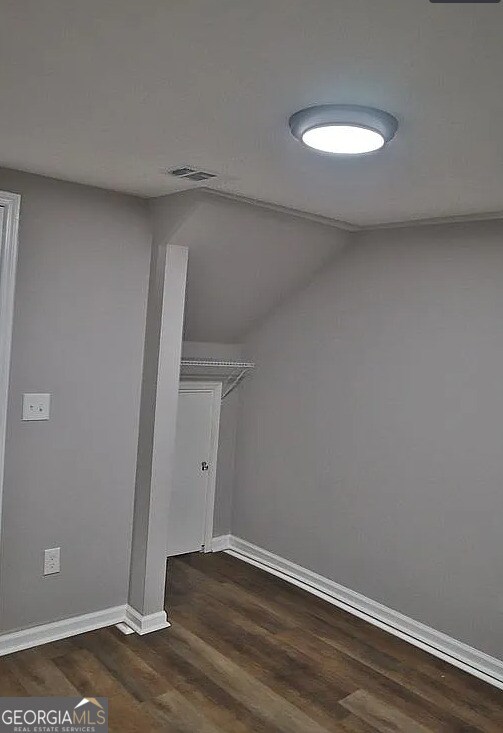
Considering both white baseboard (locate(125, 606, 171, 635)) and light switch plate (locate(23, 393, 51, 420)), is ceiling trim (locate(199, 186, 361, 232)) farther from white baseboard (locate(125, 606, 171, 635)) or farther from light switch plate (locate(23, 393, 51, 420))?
white baseboard (locate(125, 606, 171, 635))

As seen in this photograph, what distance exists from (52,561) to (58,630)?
339 mm

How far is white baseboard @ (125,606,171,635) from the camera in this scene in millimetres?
3248

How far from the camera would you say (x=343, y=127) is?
177cm

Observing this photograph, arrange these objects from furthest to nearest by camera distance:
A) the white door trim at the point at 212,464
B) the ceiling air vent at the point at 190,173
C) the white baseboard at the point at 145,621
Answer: the white door trim at the point at 212,464 → the white baseboard at the point at 145,621 → the ceiling air vent at the point at 190,173

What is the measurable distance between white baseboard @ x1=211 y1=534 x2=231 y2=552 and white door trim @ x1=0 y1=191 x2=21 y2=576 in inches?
80.4

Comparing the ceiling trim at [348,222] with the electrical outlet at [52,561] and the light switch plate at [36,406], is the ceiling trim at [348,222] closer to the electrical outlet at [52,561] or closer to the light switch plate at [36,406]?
the light switch plate at [36,406]

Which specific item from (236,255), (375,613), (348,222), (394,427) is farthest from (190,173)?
(375,613)

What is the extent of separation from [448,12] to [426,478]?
8.33 ft

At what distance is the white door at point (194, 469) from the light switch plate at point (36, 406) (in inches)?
48.6

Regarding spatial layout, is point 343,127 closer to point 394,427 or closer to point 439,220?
point 439,220

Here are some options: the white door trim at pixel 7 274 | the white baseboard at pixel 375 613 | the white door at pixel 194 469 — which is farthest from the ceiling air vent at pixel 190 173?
the white baseboard at pixel 375 613

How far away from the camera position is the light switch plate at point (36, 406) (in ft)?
9.62

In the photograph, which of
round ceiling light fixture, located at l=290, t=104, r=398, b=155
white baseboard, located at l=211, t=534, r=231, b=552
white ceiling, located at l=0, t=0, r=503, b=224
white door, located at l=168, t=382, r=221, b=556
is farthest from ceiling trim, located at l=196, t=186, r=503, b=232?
white baseboard, located at l=211, t=534, r=231, b=552

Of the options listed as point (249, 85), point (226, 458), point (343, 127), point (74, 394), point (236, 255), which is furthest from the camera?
point (226, 458)
